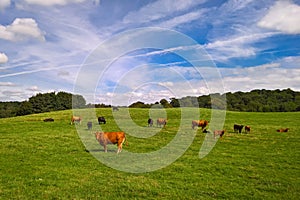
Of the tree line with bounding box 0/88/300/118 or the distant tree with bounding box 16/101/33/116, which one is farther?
the distant tree with bounding box 16/101/33/116

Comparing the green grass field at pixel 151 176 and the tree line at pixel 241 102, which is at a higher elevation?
the tree line at pixel 241 102

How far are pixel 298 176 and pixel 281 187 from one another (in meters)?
2.68

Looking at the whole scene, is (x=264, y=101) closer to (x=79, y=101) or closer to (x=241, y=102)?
(x=241, y=102)

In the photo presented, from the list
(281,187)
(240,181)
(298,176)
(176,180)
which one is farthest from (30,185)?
(298,176)

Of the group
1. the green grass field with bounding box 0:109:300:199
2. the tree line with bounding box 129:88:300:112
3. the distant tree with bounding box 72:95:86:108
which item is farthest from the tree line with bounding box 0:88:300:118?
the green grass field with bounding box 0:109:300:199

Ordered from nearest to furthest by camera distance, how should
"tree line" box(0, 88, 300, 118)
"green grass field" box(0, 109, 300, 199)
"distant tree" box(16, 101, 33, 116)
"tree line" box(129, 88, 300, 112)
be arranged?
"green grass field" box(0, 109, 300, 199) → "tree line" box(129, 88, 300, 112) → "tree line" box(0, 88, 300, 118) → "distant tree" box(16, 101, 33, 116)

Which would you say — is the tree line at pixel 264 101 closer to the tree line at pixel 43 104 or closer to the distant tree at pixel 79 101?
the distant tree at pixel 79 101

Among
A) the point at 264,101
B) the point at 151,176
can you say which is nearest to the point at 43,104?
the point at 264,101

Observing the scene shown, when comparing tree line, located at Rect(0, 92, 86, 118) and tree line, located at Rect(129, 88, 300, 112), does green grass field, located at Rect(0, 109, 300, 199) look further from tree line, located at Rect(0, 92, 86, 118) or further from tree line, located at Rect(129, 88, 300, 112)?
tree line, located at Rect(0, 92, 86, 118)

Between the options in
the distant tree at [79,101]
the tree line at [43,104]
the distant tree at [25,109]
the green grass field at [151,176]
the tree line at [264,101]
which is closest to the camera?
the green grass field at [151,176]

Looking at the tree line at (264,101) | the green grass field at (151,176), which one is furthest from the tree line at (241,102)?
the green grass field at (151,176)

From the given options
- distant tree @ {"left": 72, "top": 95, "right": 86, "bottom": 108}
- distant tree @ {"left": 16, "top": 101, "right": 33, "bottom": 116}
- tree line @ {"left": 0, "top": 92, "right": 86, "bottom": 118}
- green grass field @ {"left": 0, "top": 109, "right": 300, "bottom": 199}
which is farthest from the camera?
tree line @ {"left": 0, "top": 92, "right": 86, "bottom": 118}

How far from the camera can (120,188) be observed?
38.2ft

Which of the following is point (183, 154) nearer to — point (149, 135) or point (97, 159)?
point (97, 159)
